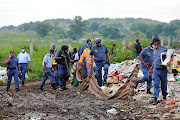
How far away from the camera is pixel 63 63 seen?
1412cm

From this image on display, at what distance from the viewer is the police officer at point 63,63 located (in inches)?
550

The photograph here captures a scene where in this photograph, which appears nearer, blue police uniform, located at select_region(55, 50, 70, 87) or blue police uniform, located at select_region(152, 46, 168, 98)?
blue police uniform, located at select_region(152, 46, 168, 98)

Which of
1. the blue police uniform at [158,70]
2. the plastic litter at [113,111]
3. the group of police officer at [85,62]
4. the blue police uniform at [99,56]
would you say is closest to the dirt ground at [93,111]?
the plastic litter at [113,111]

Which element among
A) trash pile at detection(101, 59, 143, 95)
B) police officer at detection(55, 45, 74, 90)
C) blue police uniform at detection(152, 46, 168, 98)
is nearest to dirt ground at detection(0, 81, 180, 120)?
blue police uniform at detection(152, 46, 168, 98)

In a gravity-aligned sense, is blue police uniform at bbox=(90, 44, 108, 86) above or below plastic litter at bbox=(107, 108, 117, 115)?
above

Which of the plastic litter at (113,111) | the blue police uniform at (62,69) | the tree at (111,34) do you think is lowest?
the plastic litter at (113,111)

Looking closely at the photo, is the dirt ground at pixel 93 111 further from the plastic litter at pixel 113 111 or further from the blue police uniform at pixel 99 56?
the blue police uniform at pixel 99 56

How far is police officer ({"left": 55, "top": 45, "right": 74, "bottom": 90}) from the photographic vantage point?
550 inches

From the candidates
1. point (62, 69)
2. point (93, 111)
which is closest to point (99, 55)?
point (62, 69)

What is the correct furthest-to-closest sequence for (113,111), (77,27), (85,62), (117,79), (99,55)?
(77,27), (117,79), (85,62), (99,55), (113,111)

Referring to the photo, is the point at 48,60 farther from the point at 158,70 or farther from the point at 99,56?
the point at 158,70

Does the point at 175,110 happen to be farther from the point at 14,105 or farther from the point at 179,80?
the point at 179,80

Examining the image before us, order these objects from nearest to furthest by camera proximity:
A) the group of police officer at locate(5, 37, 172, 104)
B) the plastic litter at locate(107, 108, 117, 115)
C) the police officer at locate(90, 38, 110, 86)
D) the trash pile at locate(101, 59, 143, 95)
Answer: the plastic litter at locate(107, 108, 117, 115)
the group of police officer at locate(5, 37, 172, 104)
the police officer at locate(90, 38, 110, 86)
the trash pile at locate(101, 59, 143, 95)

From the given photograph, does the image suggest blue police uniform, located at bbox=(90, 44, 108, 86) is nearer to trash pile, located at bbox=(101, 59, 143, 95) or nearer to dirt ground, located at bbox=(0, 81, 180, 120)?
trash pile, located at bbox=(101, 59, 143, 95)
